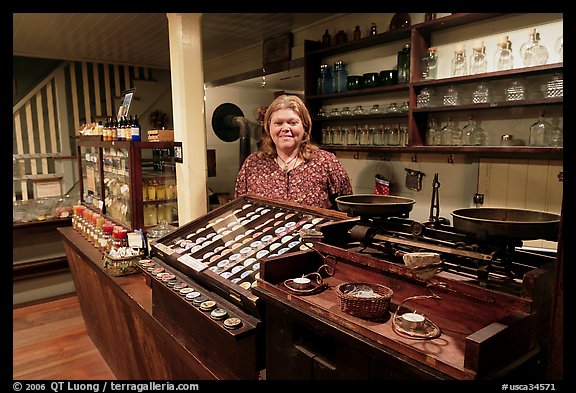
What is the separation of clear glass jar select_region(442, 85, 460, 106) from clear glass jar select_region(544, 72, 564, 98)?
0.66 m

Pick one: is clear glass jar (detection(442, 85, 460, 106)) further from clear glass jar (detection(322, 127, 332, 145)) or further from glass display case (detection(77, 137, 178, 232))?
glass display case (detection(77, 137, 178, 232))

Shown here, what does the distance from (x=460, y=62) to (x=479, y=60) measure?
0.15 metres

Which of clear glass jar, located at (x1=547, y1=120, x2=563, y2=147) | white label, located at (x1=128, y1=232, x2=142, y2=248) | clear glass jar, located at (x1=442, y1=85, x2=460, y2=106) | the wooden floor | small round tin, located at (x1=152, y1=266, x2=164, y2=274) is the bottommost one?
the wooden floor

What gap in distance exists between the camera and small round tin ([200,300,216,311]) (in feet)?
4.96

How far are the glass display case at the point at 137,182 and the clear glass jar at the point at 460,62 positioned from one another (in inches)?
92.4

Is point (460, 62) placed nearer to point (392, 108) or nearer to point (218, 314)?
point (392, 108)

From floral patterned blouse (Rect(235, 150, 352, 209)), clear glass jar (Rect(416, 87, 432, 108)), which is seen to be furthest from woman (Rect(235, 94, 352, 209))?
clear glass jar (Rect(416, 87, 432, 108))

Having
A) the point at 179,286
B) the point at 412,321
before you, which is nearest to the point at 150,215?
the point at 179,286

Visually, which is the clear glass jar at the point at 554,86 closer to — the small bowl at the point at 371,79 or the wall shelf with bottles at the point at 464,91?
the wall shelf with bottles at the point at 464,91

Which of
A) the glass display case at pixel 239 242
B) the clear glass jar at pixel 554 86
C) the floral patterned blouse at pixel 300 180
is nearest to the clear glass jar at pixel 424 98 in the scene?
the clear glass jar at pixel 554 86

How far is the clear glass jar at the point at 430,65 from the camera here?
11.0 ft

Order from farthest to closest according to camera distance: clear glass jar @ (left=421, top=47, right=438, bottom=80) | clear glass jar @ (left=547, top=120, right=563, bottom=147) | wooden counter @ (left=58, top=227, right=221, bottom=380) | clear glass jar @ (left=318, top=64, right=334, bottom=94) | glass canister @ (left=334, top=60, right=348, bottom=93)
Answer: clear glass jar @ (left=318, top=64, right=334, bottom=94) → glass canister @ (left=334, top=60, right=348, bottom=93) → clear glass jar @ (left=421, top=47, right=438, bottom=80) → clear glass jar @ (left=547, top=120, right=563, bottom=147) → wooden counter @ (left=58, top=227, right=221, bottom=380)

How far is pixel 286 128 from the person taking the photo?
228 cm
